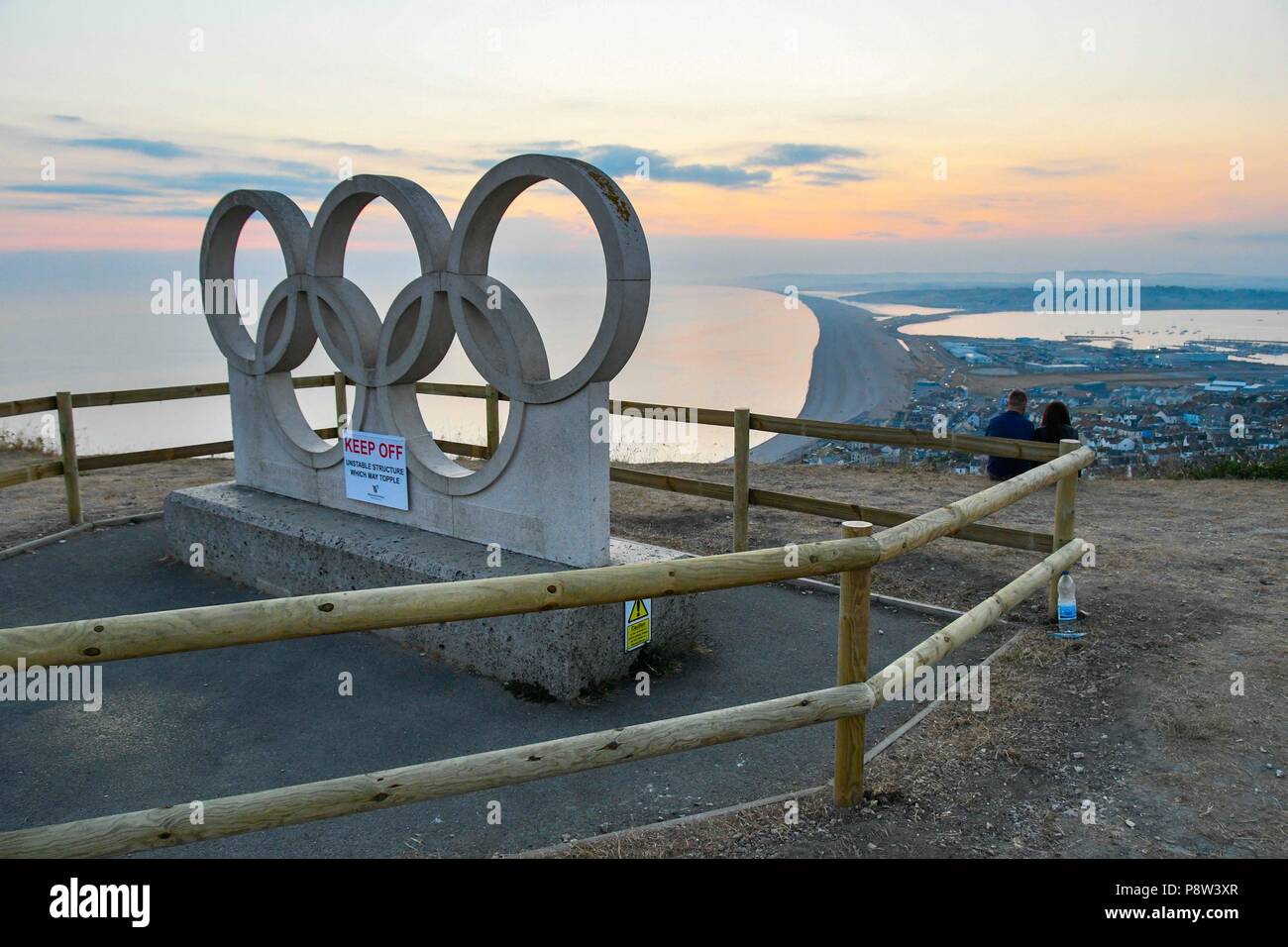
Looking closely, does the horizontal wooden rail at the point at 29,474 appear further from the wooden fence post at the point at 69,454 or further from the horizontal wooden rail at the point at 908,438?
the horizontal wooden rail at the point at 908,438

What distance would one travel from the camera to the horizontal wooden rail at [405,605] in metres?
2.45

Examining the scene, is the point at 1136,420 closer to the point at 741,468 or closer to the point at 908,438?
the point at 908,438

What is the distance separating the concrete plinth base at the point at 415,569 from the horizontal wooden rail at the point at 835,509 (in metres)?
1.51

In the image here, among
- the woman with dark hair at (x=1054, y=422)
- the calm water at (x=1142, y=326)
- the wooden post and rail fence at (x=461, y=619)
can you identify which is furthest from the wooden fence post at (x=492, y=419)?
the calm water at (x=1142, y=326)

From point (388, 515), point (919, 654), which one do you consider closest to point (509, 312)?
point (388, 515)

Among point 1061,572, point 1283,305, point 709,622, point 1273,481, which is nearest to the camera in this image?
point 1061,572

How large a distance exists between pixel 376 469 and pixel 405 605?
14.2 ft

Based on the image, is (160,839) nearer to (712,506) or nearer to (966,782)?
(966,782)

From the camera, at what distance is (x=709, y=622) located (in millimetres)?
6418

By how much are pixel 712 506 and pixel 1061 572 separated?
4236mm

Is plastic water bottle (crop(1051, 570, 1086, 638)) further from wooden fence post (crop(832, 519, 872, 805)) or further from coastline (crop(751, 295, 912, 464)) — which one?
coastline (crop(751, 295, 912, 464))

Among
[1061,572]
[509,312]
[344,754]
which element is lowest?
[344,754]

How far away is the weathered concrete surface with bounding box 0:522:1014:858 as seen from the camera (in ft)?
13.1

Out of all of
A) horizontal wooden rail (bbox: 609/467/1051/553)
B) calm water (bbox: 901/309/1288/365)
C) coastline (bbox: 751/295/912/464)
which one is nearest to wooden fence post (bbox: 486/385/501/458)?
horizontal wooden rail (bbox: 609/467/1051/553)
